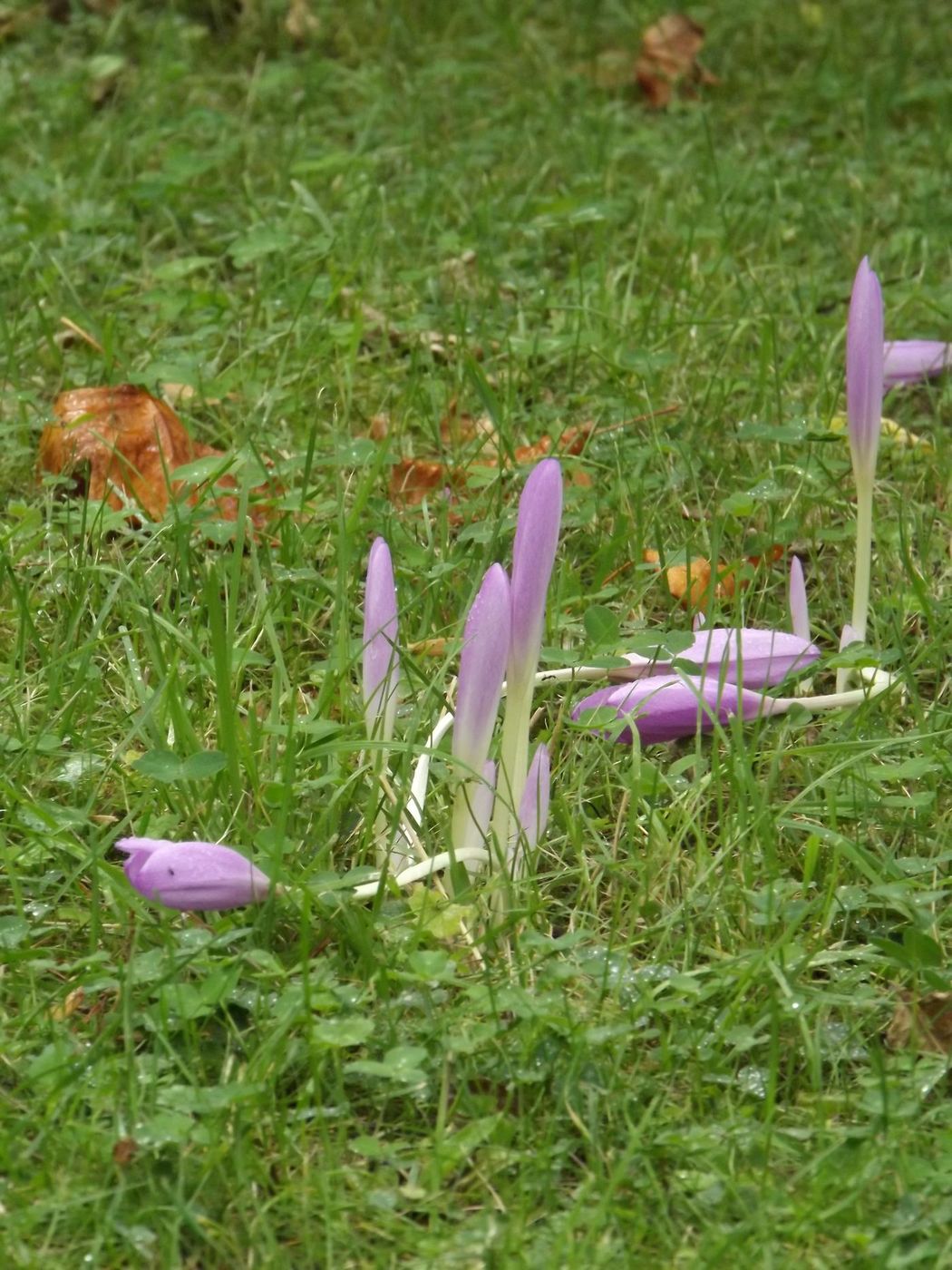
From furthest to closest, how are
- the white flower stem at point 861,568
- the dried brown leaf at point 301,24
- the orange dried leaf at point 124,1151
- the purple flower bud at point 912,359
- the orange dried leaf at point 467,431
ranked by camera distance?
the dried brown leaf at point 301,24 → the purple flower bud at point 912,359 → the orange dried leaf at point 467,431 → the white flower stem at point 861,568 → the orange dried leaf at point 124,1151

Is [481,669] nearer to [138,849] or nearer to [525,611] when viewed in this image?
[525,611]

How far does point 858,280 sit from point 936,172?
87.5 inches

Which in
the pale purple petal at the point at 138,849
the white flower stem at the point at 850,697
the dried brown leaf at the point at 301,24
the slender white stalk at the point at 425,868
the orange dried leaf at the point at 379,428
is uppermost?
the dried brown leaf at the point at 301,24

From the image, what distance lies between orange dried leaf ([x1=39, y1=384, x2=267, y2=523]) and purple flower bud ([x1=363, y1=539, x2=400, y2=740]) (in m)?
0.83

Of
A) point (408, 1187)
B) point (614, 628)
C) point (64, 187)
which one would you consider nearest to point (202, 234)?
point (64, 187)

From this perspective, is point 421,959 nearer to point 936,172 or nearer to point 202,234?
point 202,234

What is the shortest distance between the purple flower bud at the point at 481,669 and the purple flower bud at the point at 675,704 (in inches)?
12.6

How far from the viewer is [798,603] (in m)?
2.63

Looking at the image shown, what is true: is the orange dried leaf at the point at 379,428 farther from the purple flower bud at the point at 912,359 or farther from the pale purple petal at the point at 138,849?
the pale purple petal at the point at 138,849

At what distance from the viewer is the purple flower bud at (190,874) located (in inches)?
77.2

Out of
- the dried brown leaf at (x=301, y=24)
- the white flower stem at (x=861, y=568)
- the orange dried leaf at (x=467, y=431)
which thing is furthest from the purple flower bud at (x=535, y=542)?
the dried brown leaf at (x=301, y=24)

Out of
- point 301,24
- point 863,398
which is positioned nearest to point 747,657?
point 863,398

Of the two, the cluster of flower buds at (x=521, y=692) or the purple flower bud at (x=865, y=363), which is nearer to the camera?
the cluster of flower buds at (x=521, y=692)

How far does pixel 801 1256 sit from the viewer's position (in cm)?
176
